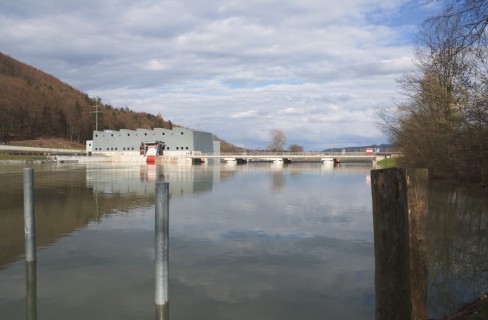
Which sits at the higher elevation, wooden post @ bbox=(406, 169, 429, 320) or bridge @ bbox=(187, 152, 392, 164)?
bridge @ bbox=(187, 152, 392, 164)

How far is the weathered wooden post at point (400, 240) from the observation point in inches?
223

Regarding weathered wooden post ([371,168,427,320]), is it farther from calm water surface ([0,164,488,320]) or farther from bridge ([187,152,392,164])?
bridge ([187,152,392,164])

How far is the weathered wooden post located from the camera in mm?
5652

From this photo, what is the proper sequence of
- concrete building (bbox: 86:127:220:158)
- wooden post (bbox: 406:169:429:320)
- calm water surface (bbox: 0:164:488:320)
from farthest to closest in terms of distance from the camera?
1. concrete building (bbox: 86:127:220:158)
2. calm water surface (bbox: 0:164:488:320)
3. wooden post (bbox: 406:169:429:320)

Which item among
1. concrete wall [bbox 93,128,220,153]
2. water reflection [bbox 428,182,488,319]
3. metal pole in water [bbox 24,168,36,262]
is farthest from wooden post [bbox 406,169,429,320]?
concrete wall [bbox 93,128,220,153]

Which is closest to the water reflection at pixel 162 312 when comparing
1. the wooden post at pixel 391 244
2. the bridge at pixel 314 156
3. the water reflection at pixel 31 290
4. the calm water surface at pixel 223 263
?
the calm water surface at pixel 223 263

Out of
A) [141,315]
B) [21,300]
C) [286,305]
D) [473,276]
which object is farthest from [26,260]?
[473,276]

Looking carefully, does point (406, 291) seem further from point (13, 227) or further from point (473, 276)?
point (13, 227)

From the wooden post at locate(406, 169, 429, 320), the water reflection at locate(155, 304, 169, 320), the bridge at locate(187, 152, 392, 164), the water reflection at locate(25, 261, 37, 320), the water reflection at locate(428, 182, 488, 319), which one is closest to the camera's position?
the wooden post at locate(406, 169, 429, 320)

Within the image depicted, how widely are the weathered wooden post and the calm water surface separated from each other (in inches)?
78.8

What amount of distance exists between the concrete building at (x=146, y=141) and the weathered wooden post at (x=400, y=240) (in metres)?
127

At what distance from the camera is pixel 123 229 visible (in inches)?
598

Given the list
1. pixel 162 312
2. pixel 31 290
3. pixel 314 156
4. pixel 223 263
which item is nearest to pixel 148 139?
pixel 314 156

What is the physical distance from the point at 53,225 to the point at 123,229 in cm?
281
